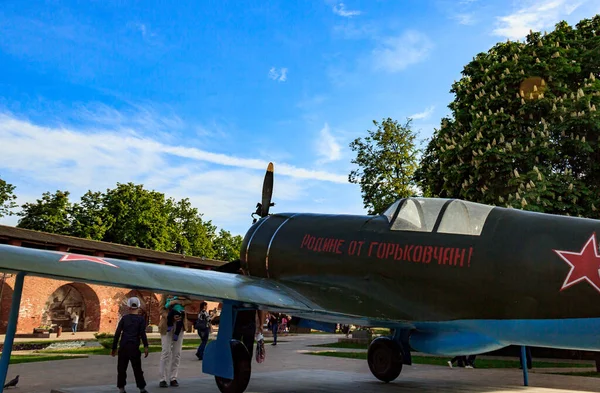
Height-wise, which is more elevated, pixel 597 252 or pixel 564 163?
pixel 564 163

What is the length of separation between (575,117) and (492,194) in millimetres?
3928

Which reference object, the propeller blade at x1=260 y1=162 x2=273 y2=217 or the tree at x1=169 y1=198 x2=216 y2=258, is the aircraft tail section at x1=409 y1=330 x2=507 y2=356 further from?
the tree at x1=169 y1=198 x2=216 y2=258

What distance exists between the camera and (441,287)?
6684mm

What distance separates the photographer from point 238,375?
7.54 metres

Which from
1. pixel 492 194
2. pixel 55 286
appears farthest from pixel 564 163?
pixel 55 286

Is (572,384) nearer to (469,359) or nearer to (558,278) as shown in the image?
(469,359)

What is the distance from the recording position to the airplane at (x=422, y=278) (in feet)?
19.5

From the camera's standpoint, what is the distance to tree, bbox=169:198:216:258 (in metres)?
70.7

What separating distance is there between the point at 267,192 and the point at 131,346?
4.78m

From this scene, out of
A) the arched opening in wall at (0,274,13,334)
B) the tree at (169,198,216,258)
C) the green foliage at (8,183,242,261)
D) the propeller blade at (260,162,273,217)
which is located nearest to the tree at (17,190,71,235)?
the green foliage at (8,183,242,261)

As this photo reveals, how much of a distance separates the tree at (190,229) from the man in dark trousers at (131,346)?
62404 mm

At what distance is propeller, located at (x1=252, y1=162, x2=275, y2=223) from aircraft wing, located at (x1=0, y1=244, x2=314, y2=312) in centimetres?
354

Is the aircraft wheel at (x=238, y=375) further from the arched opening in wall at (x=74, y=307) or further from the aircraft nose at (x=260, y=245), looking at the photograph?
the arched opening in wall at (x=74, y=307)

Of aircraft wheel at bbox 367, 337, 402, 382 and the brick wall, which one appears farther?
the brick wall
